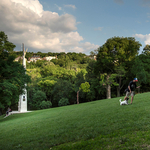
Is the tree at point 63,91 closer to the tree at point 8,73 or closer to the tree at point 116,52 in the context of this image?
the tree at point 116,52

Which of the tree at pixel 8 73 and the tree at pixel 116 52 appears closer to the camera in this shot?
the tree at pixel 8 73

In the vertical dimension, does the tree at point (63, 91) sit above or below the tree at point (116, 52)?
below

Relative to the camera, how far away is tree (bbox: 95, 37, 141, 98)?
3466 centimetres

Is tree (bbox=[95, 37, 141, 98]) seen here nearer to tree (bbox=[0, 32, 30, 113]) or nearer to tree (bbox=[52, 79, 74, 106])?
tree (bbox=[52, 79, 74, 106])

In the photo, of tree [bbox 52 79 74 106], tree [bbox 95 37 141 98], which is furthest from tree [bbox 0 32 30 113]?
tree [bbox 52 79 74 106]

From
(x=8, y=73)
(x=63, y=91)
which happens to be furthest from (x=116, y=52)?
(x=8, y=73)

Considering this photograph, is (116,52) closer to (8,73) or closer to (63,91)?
(63,91)

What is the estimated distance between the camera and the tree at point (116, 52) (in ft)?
114

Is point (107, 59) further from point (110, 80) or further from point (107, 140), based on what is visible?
point (107, 140)

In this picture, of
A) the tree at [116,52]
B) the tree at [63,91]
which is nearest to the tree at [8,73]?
the tree at [116,52]

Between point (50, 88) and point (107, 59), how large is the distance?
28841 millimetres

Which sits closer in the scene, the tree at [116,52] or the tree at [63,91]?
the tree at [116,52]

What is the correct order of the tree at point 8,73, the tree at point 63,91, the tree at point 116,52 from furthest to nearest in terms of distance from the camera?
the tree at point 63,91, the tree at point 116,52, the tree at point 8,73

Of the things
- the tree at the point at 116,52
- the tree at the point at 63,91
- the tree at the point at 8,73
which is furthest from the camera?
the tree at the point at 63,91
